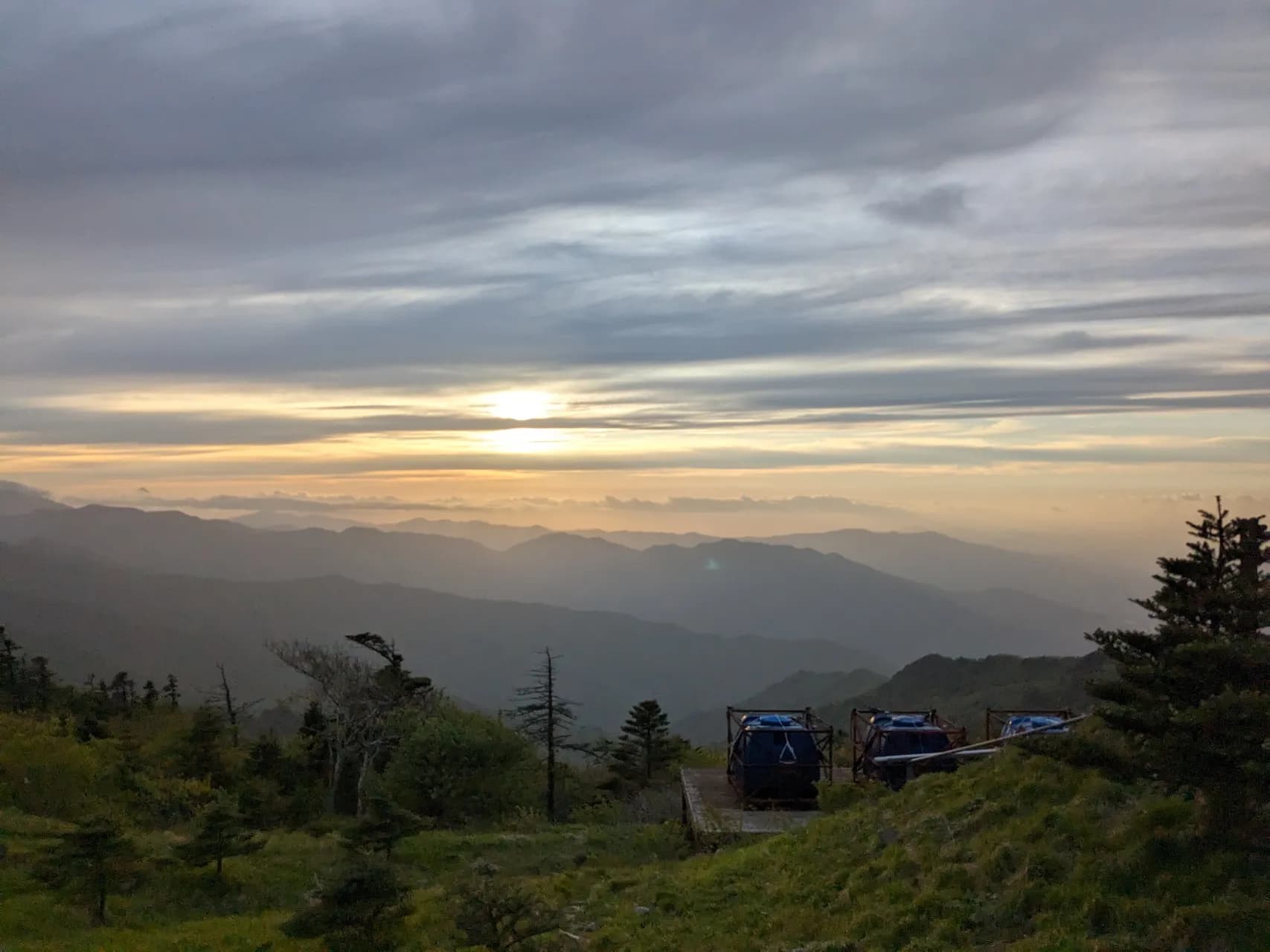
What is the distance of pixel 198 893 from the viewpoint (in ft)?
62.8

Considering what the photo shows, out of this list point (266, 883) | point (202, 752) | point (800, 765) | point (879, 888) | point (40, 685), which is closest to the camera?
point (879, 888)

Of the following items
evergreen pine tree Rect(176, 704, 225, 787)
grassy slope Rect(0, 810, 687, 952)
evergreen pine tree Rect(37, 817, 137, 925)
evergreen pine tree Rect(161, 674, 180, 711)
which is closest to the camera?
grassy slope Rect(0, 810, 687, 952)

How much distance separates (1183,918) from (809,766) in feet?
53.7

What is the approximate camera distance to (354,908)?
13625 mm

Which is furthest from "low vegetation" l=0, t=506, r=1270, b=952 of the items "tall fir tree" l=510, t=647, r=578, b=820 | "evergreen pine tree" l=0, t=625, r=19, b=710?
"evergreen pine tree" l=0, t=625, r=19, b=710

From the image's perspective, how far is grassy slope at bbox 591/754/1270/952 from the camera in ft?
28.8

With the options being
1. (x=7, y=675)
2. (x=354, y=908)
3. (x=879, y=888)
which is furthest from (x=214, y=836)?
(x=7, y=675)

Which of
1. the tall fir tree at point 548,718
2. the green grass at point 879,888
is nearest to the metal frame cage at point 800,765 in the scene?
the green grass at point 879,888

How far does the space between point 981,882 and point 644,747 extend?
3681cm

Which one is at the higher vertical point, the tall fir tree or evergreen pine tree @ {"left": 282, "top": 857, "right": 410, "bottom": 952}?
evergreen pine tree @ {"left": 282, "top": 857, "right": 410, "bottom": 952}

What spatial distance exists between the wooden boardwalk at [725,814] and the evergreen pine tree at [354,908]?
10299 millimetres

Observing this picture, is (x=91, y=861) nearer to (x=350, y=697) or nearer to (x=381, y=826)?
(x=381, y=826)

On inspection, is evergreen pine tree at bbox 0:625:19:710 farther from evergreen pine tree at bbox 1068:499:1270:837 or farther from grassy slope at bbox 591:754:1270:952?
evergreen pine tree at bbox 1068:499:1270:837

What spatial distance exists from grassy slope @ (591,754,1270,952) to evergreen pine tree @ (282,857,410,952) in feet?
12.3
